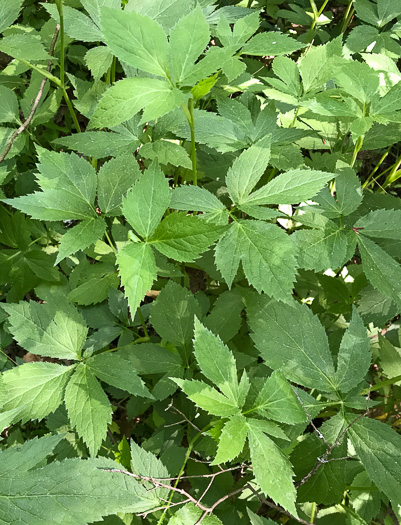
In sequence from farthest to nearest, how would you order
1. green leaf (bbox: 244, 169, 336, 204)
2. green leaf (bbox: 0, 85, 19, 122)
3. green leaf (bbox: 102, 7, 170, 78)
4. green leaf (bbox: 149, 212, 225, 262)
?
green leaf (bbox: 0, 85, 19, 122) → green leaf (bbox: 244, 169, 336, 204) → green leaf (bbox: 149, 212, 225, 262) → green leaf (bbox: 102, 7, 170, 78)

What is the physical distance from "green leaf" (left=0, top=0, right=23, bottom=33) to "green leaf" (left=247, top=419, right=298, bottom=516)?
190 centimetres

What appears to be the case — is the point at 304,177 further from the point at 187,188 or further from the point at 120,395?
the point at 120,395

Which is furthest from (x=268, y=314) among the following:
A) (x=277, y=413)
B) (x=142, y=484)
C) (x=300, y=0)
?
(x=300, y=0)

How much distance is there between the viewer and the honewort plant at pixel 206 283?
122cm

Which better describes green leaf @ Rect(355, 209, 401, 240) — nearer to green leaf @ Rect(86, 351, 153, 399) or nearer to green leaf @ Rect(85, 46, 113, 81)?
green leaf @ Rect(86, 351, 153, 399)

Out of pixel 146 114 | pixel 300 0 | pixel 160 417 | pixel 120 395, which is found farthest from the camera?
pixel 300 0

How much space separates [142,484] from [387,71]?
1.96m

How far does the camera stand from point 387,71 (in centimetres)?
187

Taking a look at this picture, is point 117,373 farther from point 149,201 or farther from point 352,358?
point 352,358

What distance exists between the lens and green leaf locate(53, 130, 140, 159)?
70.2 inches

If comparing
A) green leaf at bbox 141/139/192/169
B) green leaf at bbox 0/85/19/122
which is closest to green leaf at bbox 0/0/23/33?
green leaf at bbox 0/85/19/122

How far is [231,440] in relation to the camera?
3.84ft

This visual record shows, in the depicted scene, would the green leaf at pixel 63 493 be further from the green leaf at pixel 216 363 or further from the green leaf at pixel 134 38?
the green leaf at pixel 134 38

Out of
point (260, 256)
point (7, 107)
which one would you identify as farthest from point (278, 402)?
point (7, 107)
